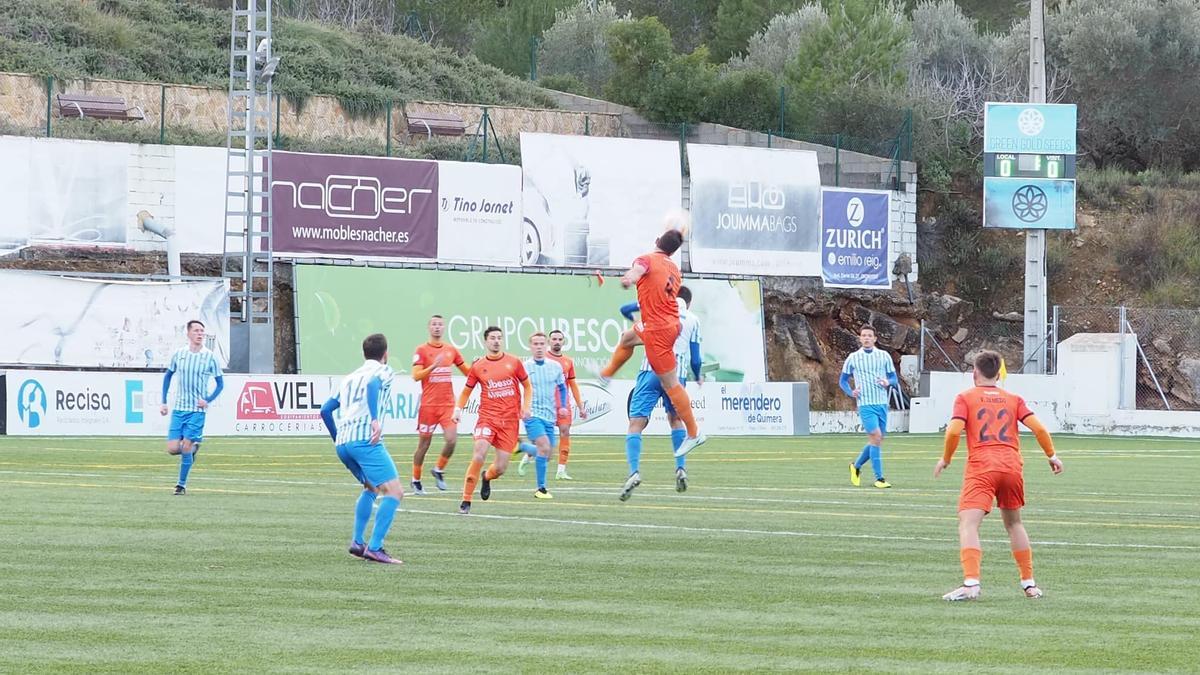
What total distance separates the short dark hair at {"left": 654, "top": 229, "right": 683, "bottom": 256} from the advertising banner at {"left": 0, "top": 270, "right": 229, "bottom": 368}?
25.6 meters

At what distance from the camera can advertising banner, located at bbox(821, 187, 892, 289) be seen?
174ft

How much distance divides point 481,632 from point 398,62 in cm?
5471

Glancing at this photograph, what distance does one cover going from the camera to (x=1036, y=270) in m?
49.2

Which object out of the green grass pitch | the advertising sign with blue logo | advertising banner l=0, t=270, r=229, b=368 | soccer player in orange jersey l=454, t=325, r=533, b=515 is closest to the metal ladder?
advertising banner l=0, t=270, r=229, b=368

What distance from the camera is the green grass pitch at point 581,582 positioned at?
993cm

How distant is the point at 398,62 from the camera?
2517 inches

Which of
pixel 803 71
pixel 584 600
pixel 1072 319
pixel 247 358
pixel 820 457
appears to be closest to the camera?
pixel 584 600

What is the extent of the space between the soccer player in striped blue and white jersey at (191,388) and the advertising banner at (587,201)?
2623 cm

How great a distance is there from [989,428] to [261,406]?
27.4 meters

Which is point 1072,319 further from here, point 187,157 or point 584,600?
point 584,600

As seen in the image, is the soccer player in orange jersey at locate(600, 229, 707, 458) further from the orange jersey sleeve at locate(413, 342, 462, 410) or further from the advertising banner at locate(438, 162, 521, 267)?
the advertising banner at locate(438, 162, 521, 267)

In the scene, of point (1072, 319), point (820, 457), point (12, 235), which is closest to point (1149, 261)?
point (1072, 319)

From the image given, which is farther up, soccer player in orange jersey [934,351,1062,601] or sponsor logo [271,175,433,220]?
sponsor logo [271,175,433,220]

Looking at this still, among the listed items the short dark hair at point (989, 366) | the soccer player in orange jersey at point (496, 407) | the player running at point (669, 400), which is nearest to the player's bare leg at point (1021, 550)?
the short dark hair at point (989, 366)
